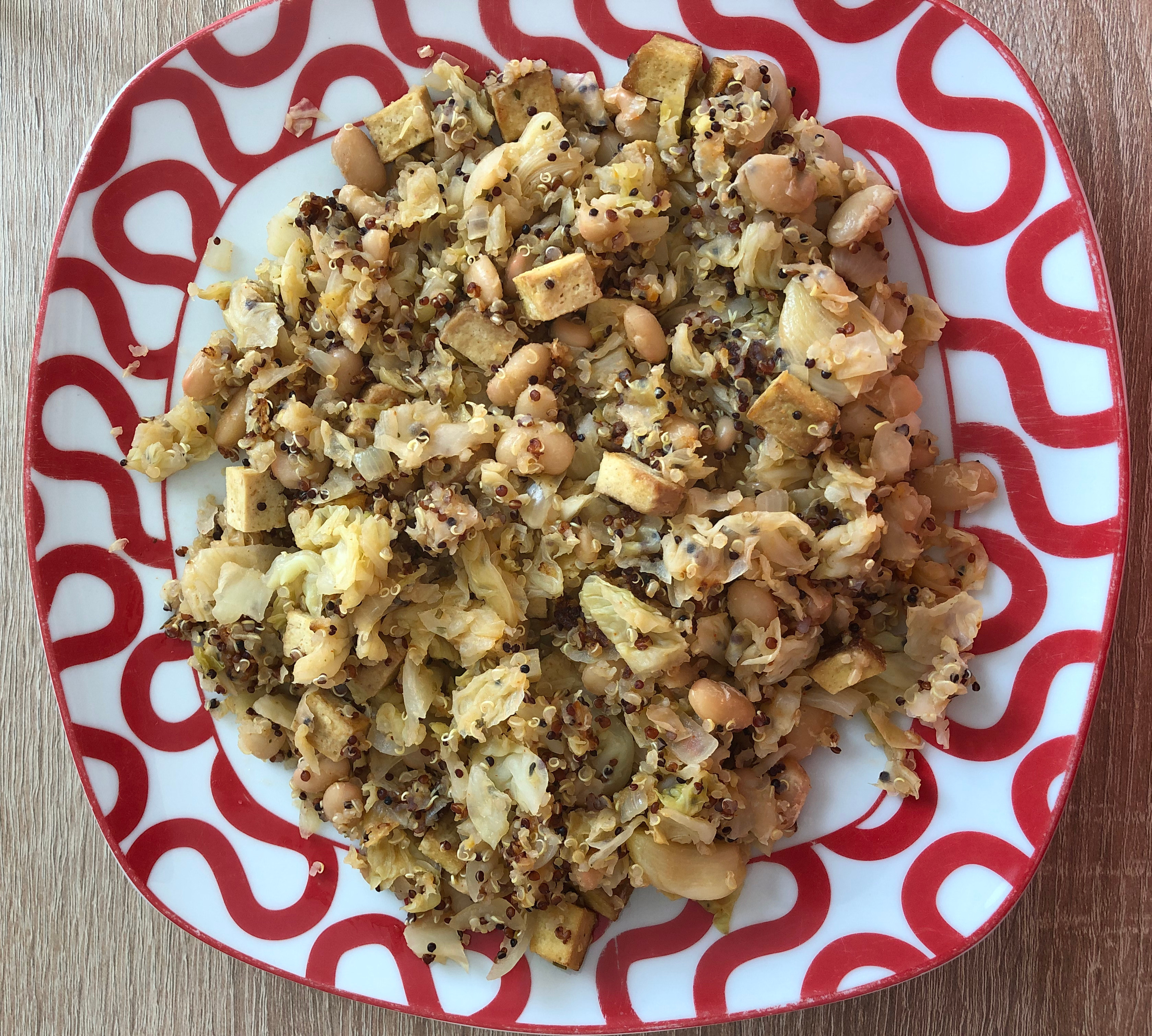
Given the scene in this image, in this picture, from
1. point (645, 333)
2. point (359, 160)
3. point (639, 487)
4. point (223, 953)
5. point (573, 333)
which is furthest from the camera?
point (223, 953)

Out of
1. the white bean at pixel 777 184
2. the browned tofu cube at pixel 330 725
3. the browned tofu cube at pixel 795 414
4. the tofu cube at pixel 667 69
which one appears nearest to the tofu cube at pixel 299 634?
the browned tofu cube at pixel 330 725

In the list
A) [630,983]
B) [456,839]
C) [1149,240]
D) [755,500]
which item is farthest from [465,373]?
[1149,240]

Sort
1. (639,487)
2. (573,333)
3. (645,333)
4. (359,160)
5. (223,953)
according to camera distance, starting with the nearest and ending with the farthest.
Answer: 1. (639,487)
2. (645,333)
3. (573,333)
4. (359,160)
5. (223,953)

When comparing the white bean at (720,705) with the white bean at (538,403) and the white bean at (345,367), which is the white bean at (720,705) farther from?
the white bean at (345,367)

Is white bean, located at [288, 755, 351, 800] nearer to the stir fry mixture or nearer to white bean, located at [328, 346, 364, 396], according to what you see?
the stir fry mixture

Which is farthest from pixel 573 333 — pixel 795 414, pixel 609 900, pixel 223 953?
pixel 223 953

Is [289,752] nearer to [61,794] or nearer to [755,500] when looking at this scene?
[61,794]

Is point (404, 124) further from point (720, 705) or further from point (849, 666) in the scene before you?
point (849, 666)
